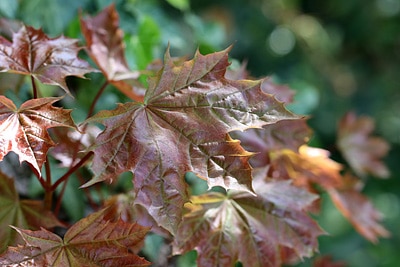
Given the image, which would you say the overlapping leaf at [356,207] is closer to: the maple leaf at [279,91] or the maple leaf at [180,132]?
the maple leaf at [279,91]

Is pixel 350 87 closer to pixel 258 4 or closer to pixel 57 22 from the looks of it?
pixel 258 4

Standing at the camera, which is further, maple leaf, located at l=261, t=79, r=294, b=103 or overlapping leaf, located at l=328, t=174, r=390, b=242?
overlapping leaf, located at l=328, t=174, r=390, b=242

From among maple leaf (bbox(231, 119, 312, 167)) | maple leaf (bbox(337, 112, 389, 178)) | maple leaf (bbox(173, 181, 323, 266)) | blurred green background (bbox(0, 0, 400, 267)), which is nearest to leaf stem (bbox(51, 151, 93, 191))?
maple leaf (bbox(173, 181, 323, 266))

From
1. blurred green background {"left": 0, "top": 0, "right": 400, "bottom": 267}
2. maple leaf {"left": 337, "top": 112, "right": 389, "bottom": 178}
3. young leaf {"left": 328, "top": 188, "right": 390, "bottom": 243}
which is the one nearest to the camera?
young leaf {"left": 328, "top": 188, "right": 390, "bottom": 243}

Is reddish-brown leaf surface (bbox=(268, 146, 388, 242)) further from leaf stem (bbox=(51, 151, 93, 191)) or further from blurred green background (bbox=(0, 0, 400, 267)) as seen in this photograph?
blurred green background (bbox=(0, 0, 400, 267))

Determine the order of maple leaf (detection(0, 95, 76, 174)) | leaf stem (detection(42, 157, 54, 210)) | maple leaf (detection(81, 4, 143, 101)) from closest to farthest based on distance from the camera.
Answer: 1. maple leaf (detection(0, 95, 76, 174))
2. leaf stem (detection(42, 157, 54, 210))
3. maple leaf (detection(81, 4, 143, 101))

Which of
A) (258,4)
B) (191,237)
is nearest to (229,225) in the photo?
(191,237)

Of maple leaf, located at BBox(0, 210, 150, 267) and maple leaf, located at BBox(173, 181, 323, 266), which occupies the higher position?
maple leaf, located at BBox(0, 210, 150, 267)

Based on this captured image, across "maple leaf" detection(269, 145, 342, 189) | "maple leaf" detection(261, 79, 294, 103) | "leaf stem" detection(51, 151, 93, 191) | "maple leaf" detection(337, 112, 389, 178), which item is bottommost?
"maple leaf" detection(337, 112, 389, 178)

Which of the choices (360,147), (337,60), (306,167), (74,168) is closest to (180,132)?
(74,168)
